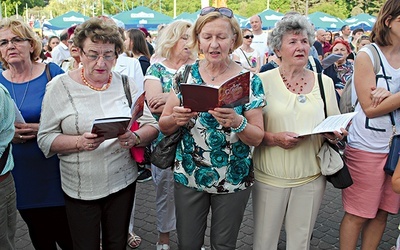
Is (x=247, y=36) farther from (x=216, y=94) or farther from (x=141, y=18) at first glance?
(x=141, y=18)

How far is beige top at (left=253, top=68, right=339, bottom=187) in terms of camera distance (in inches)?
104

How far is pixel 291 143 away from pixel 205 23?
1029 mm

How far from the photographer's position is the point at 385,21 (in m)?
2.79

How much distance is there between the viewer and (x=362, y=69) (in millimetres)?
2838

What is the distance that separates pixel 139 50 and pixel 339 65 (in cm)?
327

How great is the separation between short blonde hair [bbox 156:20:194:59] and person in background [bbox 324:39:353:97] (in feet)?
9.27

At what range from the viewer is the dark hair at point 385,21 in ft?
8.91

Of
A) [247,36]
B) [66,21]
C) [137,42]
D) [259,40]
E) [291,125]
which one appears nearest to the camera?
[291,125]

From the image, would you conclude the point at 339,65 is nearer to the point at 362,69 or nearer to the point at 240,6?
the point at 362,69

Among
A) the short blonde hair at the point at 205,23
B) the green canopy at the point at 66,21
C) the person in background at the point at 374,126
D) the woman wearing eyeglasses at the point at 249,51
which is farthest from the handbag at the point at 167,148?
the green canopy at the point at 66,21

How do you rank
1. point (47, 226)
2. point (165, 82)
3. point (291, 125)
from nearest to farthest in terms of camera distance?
point (291, 125) → point (47, 226) → point (165, 82)

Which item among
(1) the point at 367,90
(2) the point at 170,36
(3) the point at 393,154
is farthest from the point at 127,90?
(3) the point at 393,154

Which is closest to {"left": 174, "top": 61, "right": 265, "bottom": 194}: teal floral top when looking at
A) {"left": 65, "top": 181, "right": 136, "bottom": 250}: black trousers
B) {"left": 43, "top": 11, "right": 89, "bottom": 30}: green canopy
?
{"left": 65, "top": 181, "right": 136, "bottom": 250}: black trousers

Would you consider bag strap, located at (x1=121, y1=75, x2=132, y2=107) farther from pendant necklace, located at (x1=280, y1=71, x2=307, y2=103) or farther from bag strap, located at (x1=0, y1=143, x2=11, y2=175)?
pendant necklace, located at (x1=280, y1=71, x2=307, y2=103)
